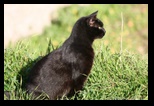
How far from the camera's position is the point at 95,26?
469 centimetres

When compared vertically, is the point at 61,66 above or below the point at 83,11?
below

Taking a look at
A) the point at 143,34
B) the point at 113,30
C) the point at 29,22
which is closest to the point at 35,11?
the point at 29,22

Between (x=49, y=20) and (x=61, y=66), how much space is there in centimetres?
516

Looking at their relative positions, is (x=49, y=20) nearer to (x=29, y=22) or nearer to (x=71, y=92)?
(x=29, y=22)

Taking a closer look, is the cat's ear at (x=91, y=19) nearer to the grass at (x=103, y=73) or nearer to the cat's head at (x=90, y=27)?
the cat's head at (x=90, y=27)

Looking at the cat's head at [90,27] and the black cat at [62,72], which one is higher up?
the cat's head at [90,27]

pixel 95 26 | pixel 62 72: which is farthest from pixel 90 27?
pixel 62 72

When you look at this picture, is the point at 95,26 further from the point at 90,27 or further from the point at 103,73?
the point at 103,73

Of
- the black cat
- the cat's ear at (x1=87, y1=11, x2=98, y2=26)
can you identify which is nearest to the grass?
the black cat

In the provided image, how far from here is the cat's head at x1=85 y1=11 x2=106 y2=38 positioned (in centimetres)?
459

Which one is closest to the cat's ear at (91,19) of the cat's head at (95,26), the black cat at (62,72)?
the cat's head at (95,26)

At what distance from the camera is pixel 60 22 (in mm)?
9258

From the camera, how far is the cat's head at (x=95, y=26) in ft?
15.0

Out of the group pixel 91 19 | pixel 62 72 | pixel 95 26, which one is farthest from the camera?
pixel 95 26
